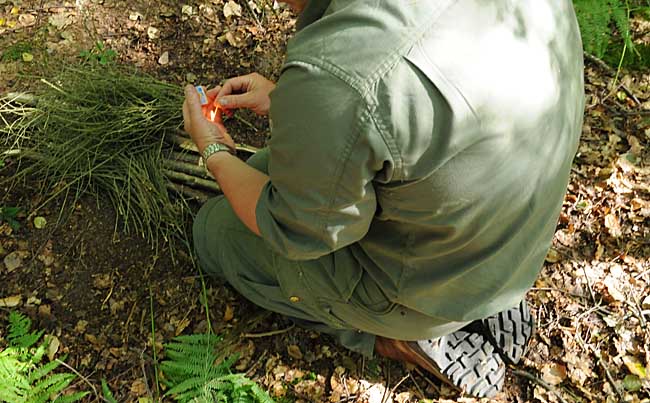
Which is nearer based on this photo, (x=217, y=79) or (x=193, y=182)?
(x=193, y=182)

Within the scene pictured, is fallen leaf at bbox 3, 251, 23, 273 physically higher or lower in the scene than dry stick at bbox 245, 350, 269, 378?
higher

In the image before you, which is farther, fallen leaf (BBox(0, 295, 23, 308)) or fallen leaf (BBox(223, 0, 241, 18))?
fallen leaf (BBox(223, 0, 241, 18))

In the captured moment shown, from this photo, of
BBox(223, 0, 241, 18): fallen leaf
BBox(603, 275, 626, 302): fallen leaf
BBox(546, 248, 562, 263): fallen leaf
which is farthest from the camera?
BBox(223, 0, 241, 18): fallen leaf

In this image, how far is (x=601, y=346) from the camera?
96.0 inches

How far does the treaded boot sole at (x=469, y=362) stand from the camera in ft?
7.40

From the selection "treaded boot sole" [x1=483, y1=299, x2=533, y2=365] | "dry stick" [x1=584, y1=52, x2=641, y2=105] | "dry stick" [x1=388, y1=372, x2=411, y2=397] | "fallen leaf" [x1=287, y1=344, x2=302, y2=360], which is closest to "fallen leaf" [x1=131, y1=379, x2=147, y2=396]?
"fallen leaf" [x1=287, y1=344, x2=302, y2=360]

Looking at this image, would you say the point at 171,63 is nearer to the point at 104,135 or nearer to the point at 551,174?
the point at 104,135

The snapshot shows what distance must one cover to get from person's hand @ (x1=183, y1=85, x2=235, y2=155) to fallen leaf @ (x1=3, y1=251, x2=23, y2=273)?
3.09 ft

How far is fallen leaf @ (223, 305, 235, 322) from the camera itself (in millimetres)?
2451

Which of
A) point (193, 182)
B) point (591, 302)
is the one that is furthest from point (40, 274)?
point (591, 302)

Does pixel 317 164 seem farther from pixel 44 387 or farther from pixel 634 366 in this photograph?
pixel 634 366

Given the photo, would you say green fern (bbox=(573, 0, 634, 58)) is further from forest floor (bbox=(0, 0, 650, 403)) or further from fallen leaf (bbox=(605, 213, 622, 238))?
fallen leaf (bbox=(605, 213, 622, 238))

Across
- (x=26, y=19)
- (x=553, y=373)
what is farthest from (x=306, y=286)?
(x=26, y=19)

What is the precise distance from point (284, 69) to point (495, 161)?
473 mm
